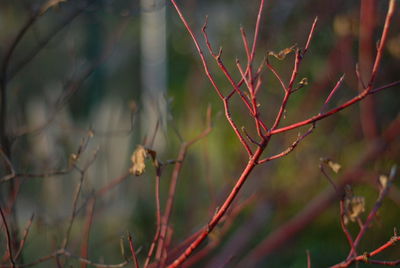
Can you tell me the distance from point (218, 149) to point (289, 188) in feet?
6.87

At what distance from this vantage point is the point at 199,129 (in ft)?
16.4

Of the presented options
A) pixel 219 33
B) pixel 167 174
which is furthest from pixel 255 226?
pixel 219 33

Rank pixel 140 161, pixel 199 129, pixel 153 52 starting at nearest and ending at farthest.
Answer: pixel 140 161
pixel 199 129
pixel 153 52

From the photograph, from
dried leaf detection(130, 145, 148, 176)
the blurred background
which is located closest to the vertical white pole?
the blurred background

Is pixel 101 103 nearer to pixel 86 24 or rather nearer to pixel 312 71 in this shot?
pixel 86 24

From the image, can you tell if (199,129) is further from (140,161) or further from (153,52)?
(140,161)

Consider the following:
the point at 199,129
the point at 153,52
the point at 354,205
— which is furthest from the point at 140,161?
the point at 153,52

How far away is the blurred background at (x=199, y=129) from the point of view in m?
3.19

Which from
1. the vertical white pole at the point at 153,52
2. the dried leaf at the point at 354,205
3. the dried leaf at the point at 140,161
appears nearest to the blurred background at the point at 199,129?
the vertical white pole at the point at 153,52

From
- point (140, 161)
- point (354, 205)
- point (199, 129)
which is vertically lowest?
point (199, 129)

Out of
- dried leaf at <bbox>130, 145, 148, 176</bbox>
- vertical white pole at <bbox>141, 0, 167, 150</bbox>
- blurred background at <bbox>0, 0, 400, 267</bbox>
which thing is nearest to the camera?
dried leaf at <bbox>130, 145, 148, 176</bbox>

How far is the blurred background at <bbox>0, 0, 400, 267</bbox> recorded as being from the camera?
3.19 metres

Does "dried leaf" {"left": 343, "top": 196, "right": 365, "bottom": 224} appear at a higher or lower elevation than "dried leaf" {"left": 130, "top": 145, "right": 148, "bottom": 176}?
lower

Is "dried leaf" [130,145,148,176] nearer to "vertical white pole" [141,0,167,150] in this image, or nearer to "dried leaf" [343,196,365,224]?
"dried leaf" [343,196,365,224]
